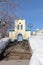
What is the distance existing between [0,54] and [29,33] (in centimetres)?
3258

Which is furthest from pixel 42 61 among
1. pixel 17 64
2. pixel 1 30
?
pixel 1 30

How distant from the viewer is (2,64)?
7.41m

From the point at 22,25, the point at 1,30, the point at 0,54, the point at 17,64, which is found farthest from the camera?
the point at 22,25

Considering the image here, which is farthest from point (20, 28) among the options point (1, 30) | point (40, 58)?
point (40, 58)

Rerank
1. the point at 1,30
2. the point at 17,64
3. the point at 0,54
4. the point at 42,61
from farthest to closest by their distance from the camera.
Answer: the point at 1,30, the point at 0,54, the point at 17,64, the point at 42,61

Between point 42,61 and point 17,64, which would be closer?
point 42,61

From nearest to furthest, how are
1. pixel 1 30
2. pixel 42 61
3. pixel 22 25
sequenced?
pixel 42 61 → pixel 1 30 → pixel 22 25

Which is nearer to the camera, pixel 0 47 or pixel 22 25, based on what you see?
pixel 0 47

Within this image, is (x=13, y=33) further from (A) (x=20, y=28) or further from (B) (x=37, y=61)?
(B) (x=37, y=61)

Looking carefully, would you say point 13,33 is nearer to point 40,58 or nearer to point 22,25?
point 22,25

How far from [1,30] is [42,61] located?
942 centimetres

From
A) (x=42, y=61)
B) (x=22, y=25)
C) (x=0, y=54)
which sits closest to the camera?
(x=42, y=61)

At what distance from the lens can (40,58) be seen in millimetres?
1892

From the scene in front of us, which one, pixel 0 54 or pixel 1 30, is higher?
pixel 1 30
